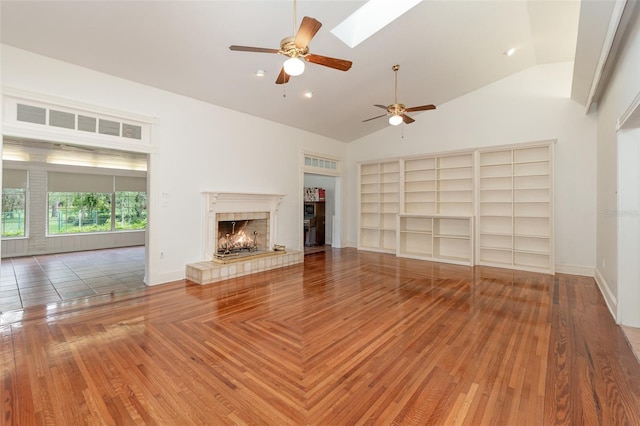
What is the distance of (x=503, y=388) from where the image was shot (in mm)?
1983

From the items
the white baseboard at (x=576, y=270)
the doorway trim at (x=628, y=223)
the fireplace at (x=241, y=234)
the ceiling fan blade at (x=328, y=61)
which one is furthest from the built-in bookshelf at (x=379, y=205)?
the ceiling fan blade at (x=328, y=61)

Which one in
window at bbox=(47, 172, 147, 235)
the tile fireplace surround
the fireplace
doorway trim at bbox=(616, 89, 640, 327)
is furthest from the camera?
window at bbox=(47, 172, 147, 235)

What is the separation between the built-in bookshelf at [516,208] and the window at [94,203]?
8590mm

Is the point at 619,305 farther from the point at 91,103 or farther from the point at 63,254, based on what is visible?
the point at 63,254

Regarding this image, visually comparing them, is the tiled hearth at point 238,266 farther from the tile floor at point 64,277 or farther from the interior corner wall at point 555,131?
the interior corner wall at point 555,131

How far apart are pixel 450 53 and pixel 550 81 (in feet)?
7.80

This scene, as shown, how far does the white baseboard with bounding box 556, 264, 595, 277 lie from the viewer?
5.07m

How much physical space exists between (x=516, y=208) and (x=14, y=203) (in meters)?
11.9

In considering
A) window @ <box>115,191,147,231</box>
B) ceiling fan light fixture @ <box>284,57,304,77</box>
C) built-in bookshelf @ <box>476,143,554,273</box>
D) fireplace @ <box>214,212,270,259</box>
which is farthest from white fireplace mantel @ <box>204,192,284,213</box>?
window @ <box>115,191,147,231</box>

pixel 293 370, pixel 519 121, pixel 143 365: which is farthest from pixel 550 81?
pixel 143 365

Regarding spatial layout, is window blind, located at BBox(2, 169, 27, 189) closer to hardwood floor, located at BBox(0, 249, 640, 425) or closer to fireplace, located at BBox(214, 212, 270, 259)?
hardwood floor, located at BBox(0, 249, 640, 425)

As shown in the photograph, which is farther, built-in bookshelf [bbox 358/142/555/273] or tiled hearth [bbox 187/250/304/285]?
built-in bookshelf [bbox 358/142/555/273]

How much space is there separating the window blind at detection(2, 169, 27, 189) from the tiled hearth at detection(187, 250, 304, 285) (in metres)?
6.03

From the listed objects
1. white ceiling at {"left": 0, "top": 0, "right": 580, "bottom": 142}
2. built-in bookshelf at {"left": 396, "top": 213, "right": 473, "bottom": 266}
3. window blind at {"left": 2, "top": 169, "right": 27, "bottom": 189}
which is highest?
white ceiling at {"left": 0, "top": 0, "right": 580, "bottom": 142}
